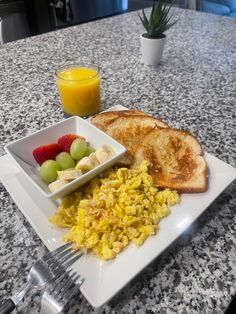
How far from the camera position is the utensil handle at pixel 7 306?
0.37 meters

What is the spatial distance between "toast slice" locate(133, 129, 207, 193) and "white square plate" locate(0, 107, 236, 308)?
0.02 m

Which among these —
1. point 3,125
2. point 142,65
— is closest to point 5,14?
point 142,65

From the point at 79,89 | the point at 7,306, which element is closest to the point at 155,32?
the point at 79,89

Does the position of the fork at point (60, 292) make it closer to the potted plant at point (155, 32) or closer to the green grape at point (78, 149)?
the green grape at point (78, 149)

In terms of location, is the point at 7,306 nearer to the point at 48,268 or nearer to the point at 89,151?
the point at 48,268

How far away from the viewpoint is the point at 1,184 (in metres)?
0.61

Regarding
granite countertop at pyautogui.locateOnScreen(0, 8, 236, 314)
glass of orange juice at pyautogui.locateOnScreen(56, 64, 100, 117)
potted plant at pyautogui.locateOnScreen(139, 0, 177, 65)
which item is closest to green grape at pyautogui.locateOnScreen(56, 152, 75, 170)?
granite countertop at pyautogui.locateOnScreen(0, 8, 236, 314)

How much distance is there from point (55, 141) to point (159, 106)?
40 centimetres

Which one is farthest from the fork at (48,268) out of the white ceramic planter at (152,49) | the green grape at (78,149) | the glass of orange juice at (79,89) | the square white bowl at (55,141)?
the white ceramic planter at (152,49)

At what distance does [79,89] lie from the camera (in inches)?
30.5

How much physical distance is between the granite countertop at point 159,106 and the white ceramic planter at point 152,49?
0.10ft

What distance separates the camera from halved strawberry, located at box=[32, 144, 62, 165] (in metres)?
0.59

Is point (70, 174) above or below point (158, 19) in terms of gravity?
below

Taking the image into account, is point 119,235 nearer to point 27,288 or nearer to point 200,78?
point 27,288
